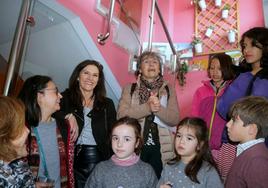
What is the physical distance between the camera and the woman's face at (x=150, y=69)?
1846 millimetres

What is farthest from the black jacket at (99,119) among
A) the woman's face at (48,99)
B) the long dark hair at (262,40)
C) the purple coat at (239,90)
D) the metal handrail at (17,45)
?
the long dark hair at (262,40)

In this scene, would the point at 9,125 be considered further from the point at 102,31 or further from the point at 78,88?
the point at 102,31

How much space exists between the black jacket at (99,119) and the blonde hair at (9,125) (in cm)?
53

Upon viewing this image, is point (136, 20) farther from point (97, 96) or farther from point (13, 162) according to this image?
point (13, 162)

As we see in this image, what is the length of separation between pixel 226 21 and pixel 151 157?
2.89 meters

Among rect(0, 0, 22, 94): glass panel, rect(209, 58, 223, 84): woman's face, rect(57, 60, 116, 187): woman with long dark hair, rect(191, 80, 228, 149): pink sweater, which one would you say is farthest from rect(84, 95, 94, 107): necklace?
rect(209, 58, 223, 84): woman's face

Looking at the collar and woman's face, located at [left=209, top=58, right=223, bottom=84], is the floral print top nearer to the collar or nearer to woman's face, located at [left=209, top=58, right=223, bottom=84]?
the collar

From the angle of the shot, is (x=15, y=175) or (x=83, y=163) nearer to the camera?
(x=15, y=175)

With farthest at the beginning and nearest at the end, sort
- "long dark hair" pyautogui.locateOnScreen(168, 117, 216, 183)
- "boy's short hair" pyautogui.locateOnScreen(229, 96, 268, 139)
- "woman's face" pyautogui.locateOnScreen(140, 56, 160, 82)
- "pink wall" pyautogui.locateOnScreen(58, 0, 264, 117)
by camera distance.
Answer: "pink wall" pyautogui.locateOnScreen(58, 0, 264, 117)
"woman's face" pyautogui.locateOnScreen(140, 56, 160, 82)
"long dark hair" pyautogui.locateOnScreen(168, 117, 216, 183)
"boy's short hair" pyautogui.locateOnScreen(229, 96, 268, 139)

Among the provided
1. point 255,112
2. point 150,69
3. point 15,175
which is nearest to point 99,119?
point 150,69

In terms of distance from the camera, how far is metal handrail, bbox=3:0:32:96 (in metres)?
1.30

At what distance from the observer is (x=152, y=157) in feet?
5.32

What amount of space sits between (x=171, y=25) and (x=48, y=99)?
318 centimetres

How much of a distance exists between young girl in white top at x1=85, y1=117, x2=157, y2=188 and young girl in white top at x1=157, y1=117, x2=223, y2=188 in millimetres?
87
